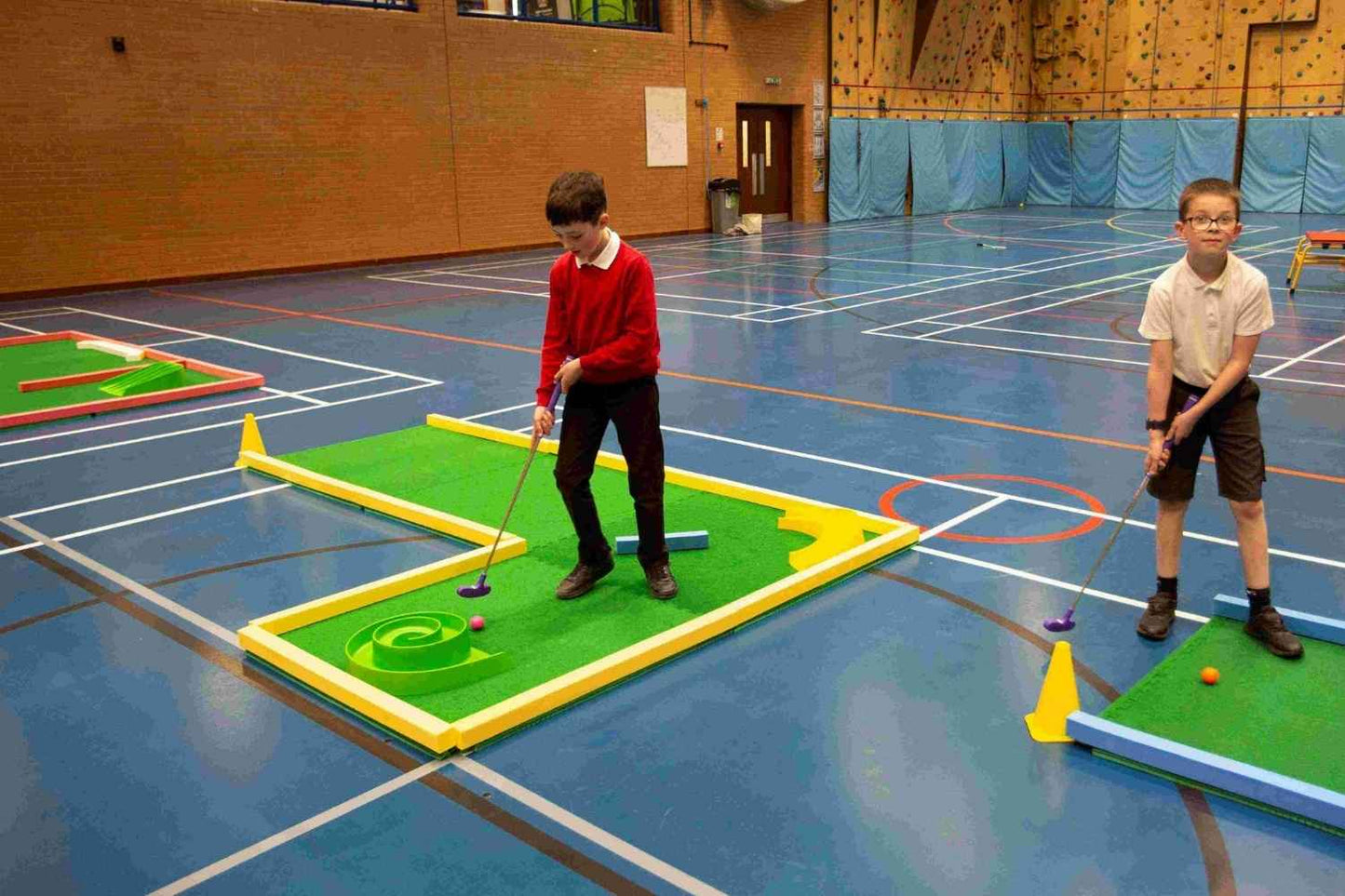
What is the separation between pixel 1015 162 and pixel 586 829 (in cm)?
2712

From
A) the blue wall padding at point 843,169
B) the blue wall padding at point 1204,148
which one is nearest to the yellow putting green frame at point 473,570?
the blue wall padding at point 843,169

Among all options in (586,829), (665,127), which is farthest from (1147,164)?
(586,829)

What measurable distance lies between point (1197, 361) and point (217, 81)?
14.1 meters

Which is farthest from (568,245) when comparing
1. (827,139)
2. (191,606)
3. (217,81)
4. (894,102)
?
(894,102)

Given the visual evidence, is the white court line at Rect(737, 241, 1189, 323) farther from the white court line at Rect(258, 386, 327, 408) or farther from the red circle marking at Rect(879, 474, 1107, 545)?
the red circle marking at Rect(879, 474, 1107, 545)

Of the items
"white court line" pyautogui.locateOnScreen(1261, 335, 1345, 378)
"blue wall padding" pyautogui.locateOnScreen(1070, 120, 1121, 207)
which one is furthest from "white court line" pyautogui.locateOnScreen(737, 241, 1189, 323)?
"blue wall padding" pyautogui.locateOnScreen(1070, 120, 1121, 207)

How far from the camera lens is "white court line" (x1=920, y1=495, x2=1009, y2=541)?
4.93 meters

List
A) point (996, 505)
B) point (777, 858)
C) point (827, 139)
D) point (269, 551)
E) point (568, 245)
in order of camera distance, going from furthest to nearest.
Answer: point (827, 139) → point (996, 505) → point (269, 551) → point (568, 245) → point (777, 858)

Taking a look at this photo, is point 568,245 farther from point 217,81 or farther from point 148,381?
point 217,81

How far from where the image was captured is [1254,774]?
2.83m

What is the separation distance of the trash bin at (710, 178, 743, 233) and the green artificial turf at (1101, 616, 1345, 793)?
18192 millimetres

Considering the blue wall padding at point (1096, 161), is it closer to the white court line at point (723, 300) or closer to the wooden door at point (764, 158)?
the wooden door at point (764, 158)

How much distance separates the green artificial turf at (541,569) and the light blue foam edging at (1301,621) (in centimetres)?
161

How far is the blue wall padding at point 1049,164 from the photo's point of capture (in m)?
26.8
